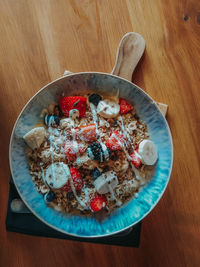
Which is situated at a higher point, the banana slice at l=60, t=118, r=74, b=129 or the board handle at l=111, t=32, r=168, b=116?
the board handle at l=111, t=32, r=168, b=116

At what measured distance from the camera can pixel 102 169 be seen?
996mm

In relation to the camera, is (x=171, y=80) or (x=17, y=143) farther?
(x=171, y=80)

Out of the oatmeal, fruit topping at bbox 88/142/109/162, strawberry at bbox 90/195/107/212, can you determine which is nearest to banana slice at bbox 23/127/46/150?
the oatmeal

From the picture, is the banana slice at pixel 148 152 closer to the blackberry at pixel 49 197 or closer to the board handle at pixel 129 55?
the board handle at pixel 129 55

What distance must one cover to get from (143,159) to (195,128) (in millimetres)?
348

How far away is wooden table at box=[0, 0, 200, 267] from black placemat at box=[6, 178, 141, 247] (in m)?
0.07

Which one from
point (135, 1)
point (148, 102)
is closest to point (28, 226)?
point (148, 102)

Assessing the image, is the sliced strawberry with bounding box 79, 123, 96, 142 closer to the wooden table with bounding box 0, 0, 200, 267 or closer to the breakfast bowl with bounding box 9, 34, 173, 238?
the breakfast bowl with bounding box 9, 34, 173, 238

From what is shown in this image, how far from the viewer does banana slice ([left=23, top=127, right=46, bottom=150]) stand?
95 centimetres

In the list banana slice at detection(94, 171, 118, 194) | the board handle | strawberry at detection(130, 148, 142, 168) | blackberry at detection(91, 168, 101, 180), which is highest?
the board handle

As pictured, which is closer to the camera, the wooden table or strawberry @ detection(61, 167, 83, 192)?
strawberry @ detection(61, 167, 83, 192)

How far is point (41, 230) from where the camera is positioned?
102 centimetres

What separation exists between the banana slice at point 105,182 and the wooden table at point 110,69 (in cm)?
30

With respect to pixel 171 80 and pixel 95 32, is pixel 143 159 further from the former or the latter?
pixel 95 32
